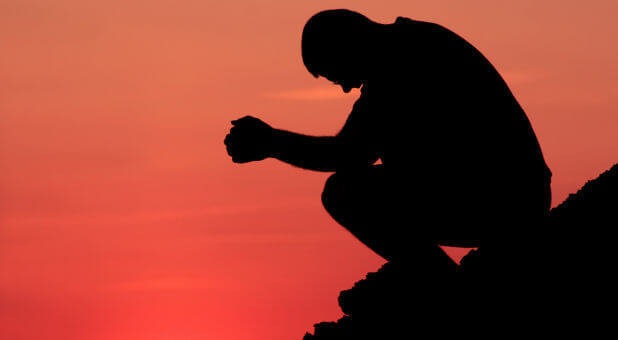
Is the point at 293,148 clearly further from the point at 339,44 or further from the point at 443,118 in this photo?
the point at 443,118

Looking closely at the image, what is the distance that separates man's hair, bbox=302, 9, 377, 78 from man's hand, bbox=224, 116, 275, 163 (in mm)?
477

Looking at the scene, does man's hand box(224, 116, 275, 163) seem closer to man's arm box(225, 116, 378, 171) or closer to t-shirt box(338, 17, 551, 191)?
man's arm box(225, 116, 378, 171)

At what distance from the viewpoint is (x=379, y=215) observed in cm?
658

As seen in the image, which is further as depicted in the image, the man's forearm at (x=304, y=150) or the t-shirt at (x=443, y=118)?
the man's forearm at (x=304, y=150)

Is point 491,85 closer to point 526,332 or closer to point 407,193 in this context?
point 407,193

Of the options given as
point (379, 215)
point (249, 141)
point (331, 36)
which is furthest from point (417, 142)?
point (249, 141)

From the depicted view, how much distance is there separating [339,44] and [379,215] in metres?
1.04

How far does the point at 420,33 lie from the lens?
21.4 ft

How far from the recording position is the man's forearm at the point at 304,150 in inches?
259

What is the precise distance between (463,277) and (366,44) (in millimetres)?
1476

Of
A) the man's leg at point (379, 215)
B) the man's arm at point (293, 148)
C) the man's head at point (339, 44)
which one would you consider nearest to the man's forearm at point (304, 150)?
the man's arm at point (293, 148)

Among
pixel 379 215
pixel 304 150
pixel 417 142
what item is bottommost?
pixel 379 215

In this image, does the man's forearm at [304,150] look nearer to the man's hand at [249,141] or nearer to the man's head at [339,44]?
the man's hand at [249,141]

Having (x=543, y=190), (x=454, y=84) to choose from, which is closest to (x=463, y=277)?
(x=543, y=190)
